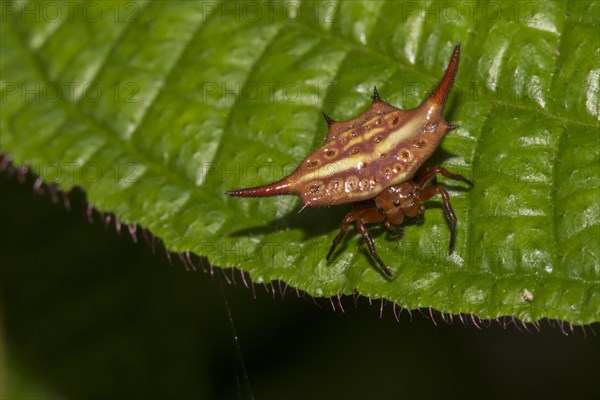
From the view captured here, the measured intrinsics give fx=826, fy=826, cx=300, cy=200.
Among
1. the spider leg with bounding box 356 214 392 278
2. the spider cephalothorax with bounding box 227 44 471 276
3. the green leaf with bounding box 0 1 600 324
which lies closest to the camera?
the green leaf with bounding box 0 1 600 324

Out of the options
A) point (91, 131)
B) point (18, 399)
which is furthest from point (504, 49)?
point (18, 399)

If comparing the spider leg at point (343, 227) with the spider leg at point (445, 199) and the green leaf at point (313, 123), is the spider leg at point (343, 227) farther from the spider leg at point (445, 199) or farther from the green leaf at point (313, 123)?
the spider leg at point (445, 199)

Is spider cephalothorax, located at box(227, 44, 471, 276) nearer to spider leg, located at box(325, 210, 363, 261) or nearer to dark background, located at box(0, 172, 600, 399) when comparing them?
spider leg, located at box(325, 210, 363, 261)

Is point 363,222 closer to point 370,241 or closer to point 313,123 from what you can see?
point 370,241

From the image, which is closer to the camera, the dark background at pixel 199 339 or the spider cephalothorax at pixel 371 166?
the spider cephalothorax at pixel 371 166

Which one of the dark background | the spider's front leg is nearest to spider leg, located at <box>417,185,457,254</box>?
the spider's front leg

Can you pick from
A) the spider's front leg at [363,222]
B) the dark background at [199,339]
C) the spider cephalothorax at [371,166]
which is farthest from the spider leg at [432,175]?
the dark background at [199,339]
